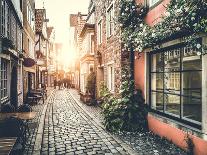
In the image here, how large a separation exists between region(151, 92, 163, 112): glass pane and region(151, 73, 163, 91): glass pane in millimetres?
188

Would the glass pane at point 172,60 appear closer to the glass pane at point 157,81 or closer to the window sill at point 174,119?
the glass pane at point 157,81

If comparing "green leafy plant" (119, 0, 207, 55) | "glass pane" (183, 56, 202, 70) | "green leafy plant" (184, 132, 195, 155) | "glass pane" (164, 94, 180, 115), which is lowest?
"green leafy plant" (184, 132, 195, 155)

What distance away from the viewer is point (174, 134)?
722 centimetres

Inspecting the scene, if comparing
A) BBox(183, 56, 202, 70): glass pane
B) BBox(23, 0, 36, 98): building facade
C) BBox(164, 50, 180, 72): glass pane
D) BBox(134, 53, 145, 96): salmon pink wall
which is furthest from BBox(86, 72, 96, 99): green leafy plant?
BBox(183, 56, 202, 70): glass pane

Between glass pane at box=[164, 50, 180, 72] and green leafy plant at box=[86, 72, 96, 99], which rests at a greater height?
glass pane at box=[164, 50, 180, 72]

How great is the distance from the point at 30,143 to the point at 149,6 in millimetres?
5615

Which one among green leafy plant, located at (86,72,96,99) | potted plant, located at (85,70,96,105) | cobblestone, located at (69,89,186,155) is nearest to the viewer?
cobblestone, located at (69,89,186,155)

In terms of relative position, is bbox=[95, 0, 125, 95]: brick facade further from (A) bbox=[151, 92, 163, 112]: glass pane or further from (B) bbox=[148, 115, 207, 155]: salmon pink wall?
(B) bbox=[148, 115, 207, 155]: salmon pink wall

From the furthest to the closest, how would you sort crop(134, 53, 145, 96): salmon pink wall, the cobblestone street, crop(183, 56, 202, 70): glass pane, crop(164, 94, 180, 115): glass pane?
1. crop(134, 53, 145, 96): salmon pink wall
2. crop(164, 94, 180, 115): glass pane
3. crop(183, 56, 202, 70): glass pane
4. the cobblestone street

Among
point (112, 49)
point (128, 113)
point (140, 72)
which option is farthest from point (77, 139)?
point (112, 49)

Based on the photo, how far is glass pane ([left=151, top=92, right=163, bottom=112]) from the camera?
27.4 feet

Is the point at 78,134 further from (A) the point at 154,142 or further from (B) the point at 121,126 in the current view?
(A) the point at 154,142

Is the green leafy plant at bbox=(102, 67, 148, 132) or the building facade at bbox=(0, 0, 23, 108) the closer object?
the green leafy plant at bbox=(102, 67, 148, 132)

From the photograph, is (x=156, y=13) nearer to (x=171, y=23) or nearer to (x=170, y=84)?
(x=171, y=23)
